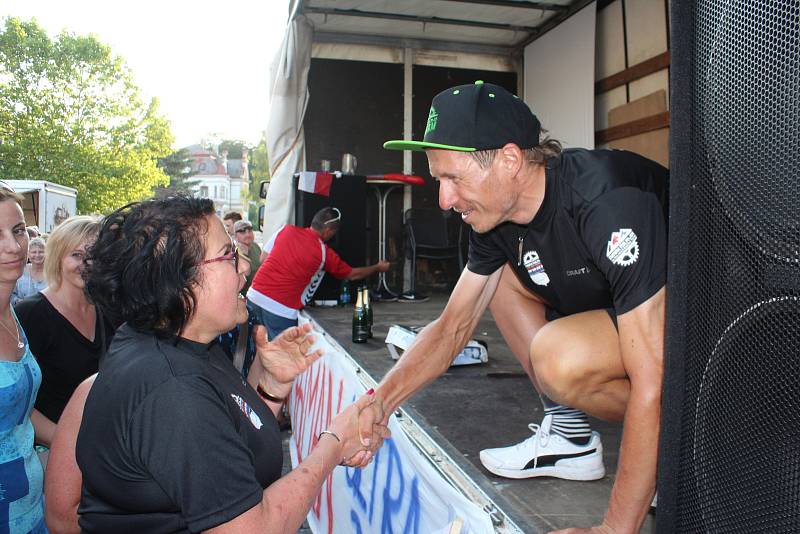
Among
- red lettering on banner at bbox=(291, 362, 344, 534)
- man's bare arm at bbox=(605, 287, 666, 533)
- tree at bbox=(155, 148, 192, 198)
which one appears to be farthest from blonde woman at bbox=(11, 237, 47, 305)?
tree at bbox=(155, 148, 192, 198)

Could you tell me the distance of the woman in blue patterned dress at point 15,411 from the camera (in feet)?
6.05

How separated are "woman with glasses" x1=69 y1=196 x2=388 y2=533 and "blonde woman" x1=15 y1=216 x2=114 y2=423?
1096mm

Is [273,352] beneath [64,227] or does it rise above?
beneath

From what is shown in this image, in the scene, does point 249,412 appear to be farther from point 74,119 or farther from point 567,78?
point 74,119

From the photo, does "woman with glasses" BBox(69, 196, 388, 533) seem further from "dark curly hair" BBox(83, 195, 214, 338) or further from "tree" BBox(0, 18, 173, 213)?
"tree" BBox(0, 18, 173, 213)

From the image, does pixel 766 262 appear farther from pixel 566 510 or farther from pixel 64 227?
pixel 64 227

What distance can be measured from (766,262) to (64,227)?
265 centimetres

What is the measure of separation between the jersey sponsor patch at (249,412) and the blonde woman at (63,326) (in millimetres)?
1163

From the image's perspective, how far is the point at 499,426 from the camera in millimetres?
2793

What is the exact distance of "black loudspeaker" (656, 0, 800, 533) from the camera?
83cm

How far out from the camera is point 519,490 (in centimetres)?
215

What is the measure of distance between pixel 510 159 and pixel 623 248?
1.57 feet

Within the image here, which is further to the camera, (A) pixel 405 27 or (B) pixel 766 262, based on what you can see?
(A) pixel 405 27

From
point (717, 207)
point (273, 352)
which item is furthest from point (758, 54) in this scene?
point (273, 352)
